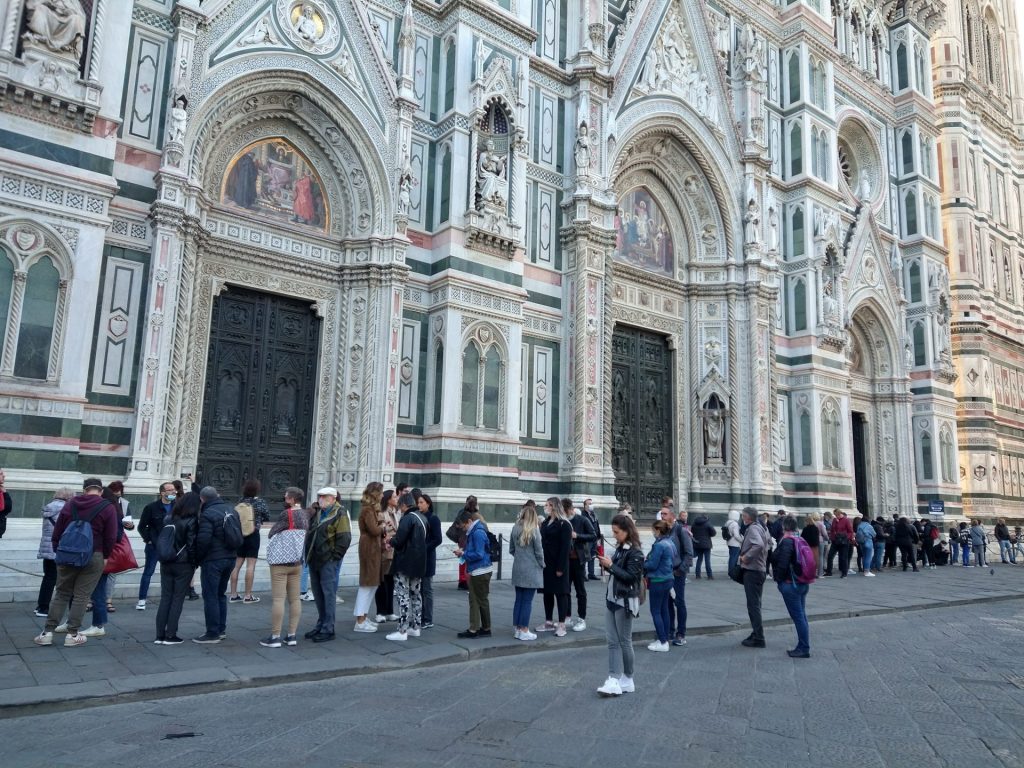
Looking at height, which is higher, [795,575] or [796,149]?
[796,149]

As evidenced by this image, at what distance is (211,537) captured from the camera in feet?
26.2

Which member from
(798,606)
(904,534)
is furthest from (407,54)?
(904,534)

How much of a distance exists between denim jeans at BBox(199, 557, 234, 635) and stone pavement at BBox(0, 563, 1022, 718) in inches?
10.4

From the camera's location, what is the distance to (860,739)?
5.61 metres

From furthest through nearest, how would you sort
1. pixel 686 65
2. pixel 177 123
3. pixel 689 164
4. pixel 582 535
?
pixel 689 164 < pixel 686 65 < pixel 177 123 < pixel 582 535

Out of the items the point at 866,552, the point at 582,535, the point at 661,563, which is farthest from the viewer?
the point at 866,552

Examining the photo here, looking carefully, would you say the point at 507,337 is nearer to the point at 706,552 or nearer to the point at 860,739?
the point at 706,552

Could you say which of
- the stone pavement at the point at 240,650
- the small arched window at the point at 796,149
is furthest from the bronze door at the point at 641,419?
the small arched window at the point at 796,149

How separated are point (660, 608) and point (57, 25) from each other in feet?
40.4

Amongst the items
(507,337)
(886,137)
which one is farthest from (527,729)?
(886,137)

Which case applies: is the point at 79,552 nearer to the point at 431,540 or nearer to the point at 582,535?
the point at 431,540

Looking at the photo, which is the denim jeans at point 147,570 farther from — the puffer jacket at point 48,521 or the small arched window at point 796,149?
the small arched window at point 796,149

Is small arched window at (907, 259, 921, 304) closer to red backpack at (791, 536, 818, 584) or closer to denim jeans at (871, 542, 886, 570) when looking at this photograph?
denim jeans at (871, 542, 886, 570)

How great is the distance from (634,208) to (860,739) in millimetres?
17980
